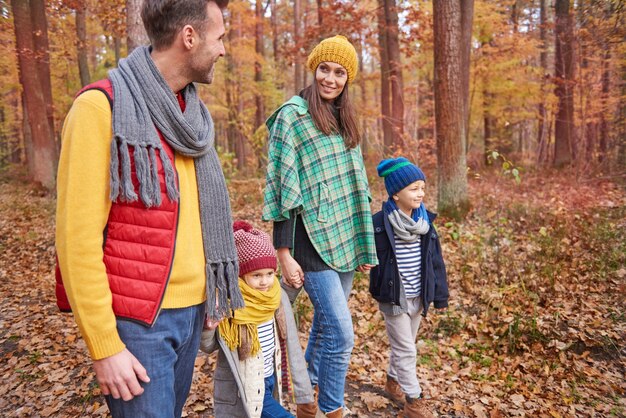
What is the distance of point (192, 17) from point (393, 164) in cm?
213

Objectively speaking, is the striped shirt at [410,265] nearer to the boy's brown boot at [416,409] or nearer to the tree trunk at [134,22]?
the boy's brown boot at [416,409]

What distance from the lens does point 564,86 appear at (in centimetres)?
1353

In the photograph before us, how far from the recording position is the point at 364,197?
3.01 meters

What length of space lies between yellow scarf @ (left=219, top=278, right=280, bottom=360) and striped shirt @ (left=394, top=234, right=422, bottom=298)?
120 centimetres

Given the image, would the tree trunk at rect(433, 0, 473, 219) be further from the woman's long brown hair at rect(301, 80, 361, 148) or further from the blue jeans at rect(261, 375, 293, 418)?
the blue jeans at rect(261, 375, 293, 418)

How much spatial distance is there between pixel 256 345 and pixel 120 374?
114 centimetres

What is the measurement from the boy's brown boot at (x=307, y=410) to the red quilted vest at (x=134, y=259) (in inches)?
66.6

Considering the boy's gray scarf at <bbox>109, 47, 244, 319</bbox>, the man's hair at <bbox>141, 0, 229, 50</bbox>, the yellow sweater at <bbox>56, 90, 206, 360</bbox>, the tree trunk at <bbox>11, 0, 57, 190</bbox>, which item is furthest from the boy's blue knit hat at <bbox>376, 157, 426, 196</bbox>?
the tree trunk at <bbox>11, 0, 57, 190</bbox>

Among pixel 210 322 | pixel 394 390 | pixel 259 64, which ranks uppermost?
pixel 259 64

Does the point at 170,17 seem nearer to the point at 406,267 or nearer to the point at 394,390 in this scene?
the point at 406,267

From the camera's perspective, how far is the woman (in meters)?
2.81

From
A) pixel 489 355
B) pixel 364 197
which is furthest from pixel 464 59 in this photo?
pixel 364 197

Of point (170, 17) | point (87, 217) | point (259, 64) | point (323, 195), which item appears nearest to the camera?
point (87, 217)

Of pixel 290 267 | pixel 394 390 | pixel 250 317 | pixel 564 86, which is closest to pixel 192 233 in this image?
pixel 250 317
